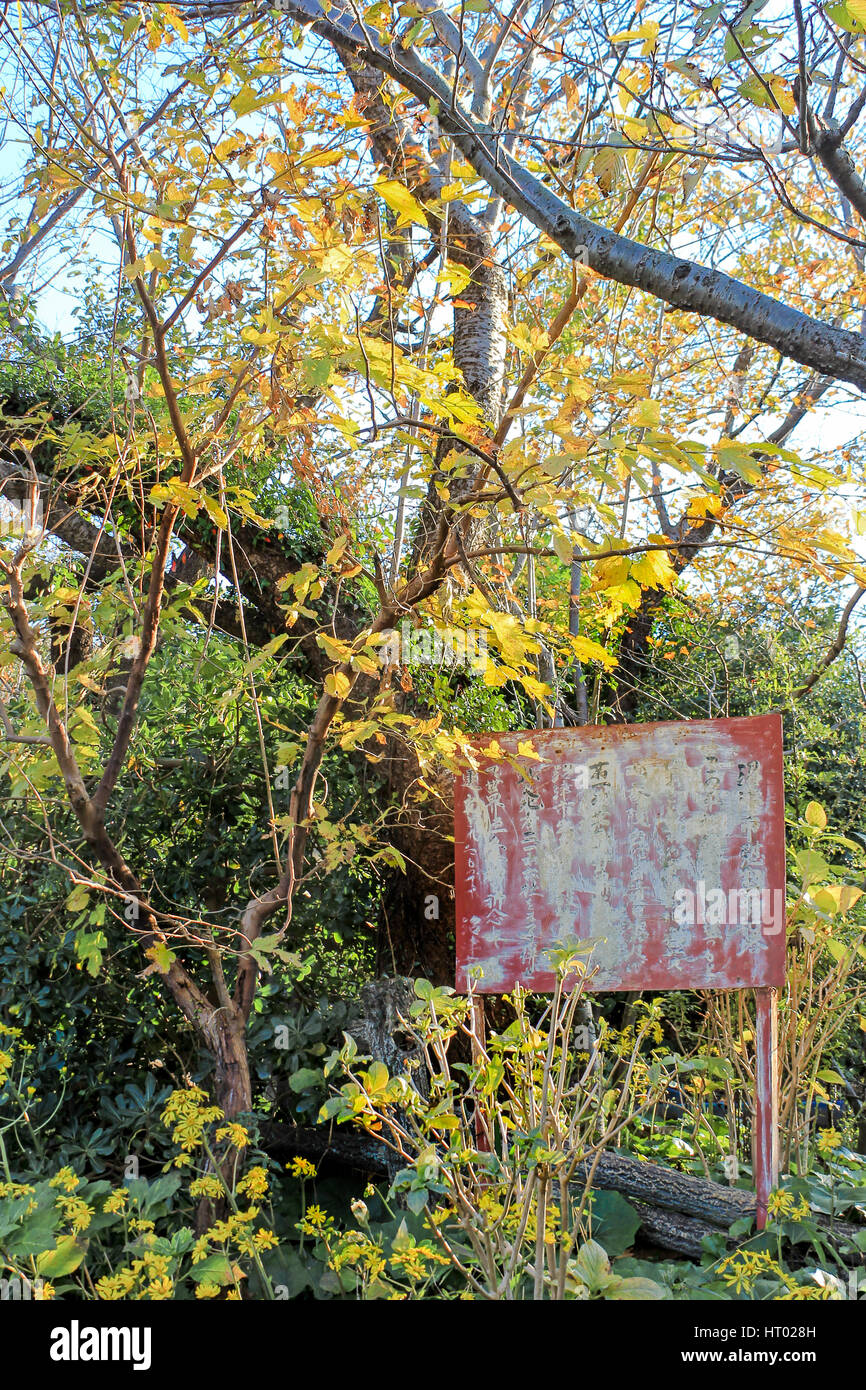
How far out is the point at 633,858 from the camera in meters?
3.16

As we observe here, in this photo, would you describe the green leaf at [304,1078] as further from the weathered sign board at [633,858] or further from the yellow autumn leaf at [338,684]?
the yellow autumn leaf at [338,684]

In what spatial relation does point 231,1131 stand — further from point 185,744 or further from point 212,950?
point 185,744

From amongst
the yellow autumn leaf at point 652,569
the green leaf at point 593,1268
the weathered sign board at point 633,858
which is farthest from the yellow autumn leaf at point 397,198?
the green leaf at point 593,1268

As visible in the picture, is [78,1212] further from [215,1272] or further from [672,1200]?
[672,1200]

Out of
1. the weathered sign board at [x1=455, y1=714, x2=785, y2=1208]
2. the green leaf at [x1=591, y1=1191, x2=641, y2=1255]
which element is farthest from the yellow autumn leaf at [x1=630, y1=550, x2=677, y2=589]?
the green leaf at [x1=591, y1=1191, x2=641, y2=1255]

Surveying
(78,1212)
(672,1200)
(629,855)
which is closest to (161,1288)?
(78,1212)

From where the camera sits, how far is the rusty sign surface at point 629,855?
3023mm

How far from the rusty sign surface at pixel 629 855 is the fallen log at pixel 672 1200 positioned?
551mm

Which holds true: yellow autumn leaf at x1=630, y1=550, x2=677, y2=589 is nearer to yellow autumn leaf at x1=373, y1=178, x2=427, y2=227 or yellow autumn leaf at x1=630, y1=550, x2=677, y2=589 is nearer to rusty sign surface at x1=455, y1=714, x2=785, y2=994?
yellow autumn leaf at x1=373, y1=178, x2=427, y2=227

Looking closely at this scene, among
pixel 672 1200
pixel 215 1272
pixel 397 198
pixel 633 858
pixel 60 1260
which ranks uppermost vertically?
pixel 397 198

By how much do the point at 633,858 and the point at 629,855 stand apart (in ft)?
0.05

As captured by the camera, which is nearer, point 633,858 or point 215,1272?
point 215,1272

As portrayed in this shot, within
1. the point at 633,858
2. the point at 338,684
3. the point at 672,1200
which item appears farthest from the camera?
the point at 633,858

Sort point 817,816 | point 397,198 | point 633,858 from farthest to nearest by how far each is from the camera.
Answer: point 633,858 → point 817,816 → point 397,198
